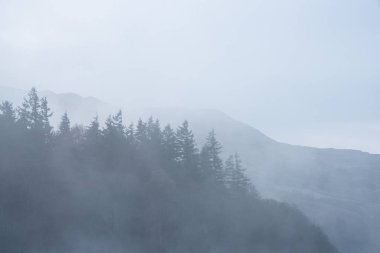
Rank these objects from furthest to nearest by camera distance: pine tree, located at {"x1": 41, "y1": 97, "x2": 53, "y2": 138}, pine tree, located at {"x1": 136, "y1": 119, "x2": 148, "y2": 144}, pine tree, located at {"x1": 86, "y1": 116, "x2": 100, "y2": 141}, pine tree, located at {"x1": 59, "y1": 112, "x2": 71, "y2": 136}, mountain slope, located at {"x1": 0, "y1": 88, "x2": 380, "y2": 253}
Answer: mountain slope, located at {"x1": 0, "y1": 88, "x2": 380, "y2": 253} → pine tree, located at {"x1": 136, "y1": 119, "x2": 148, "y2": 144} → pine tree, located at {"x1": 59, "y1": 112, "x2": 71, "y2": 136} → pine tree, located at {"x1": 86, "y1": 116, "x2": 100, "y2": 141} → pine tree, located at {"x1": 41, "y1": 97, "x2": 53, "y2": 138}

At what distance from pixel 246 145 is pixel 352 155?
28371 mm

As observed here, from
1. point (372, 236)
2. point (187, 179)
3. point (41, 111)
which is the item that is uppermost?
point (41, 111)

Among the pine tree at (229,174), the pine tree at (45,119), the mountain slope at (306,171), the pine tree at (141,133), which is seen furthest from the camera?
the mountain slope at (306,171)

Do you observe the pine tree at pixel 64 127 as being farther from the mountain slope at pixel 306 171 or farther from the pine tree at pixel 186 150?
the mountain slope at pixel 306 171

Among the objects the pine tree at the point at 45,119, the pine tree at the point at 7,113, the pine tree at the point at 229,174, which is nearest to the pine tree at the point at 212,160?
the pine tree at the point at 229,174

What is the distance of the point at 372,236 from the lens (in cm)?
6862

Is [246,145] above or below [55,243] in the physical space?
above

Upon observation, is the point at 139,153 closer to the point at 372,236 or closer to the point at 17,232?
the point at 17,232

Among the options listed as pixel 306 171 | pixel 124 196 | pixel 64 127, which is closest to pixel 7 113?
pixel 64 127

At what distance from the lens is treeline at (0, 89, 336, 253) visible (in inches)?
1116

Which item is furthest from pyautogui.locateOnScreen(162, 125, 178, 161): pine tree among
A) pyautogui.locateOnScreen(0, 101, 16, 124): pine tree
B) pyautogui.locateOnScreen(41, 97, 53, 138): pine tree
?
pyautogui.locateOnScreen(0, 101, 16, 124): pine tree

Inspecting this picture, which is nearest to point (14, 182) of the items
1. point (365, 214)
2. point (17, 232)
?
point (17, 232)

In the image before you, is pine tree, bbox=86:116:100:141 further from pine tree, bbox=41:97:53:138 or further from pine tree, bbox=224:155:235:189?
pine tree, bbox=224:155:235:189

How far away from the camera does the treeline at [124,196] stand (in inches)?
1116
